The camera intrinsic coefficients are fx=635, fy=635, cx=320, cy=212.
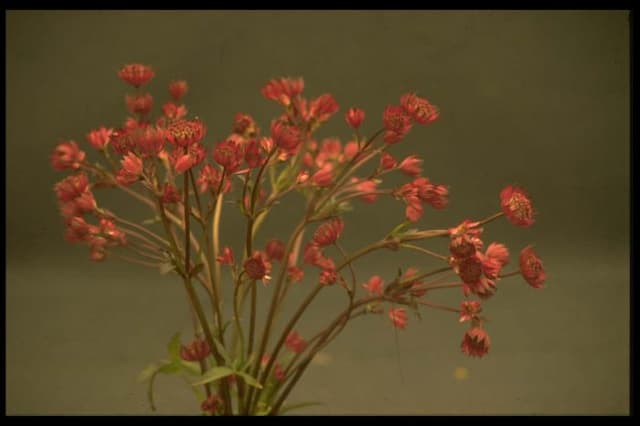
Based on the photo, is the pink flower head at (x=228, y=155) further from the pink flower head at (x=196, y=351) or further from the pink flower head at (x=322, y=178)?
the pink flower head at (x=196, y=351)

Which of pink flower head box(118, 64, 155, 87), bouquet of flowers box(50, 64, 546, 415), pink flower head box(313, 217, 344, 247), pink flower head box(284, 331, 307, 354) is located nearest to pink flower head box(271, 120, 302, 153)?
bouquet of flowers box(50, 64, 546, 415)

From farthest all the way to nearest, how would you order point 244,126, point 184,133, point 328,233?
point 244,126, point 328,233, point 184,133

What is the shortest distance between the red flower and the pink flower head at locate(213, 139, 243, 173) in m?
0.32

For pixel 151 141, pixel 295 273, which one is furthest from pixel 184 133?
pixel 295 273

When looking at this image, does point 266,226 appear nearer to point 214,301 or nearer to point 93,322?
point 93,322

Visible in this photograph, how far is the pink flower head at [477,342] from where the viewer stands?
2.22 feet

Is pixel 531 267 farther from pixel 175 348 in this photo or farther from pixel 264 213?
pixel 175 348

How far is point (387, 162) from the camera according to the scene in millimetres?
721

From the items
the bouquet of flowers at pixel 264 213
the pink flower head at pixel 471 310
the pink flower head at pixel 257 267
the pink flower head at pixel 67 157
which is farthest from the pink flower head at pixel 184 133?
the pink flower head at pixel 471 310

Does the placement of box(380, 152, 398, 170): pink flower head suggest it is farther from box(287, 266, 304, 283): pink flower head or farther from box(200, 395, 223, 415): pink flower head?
box(200, 395, 223, 415): pink flower head

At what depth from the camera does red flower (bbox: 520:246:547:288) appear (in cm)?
66

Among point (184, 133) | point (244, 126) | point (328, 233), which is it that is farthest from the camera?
point (244, 126)

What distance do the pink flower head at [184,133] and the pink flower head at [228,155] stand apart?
2cm

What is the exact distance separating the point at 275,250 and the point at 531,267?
35cm
